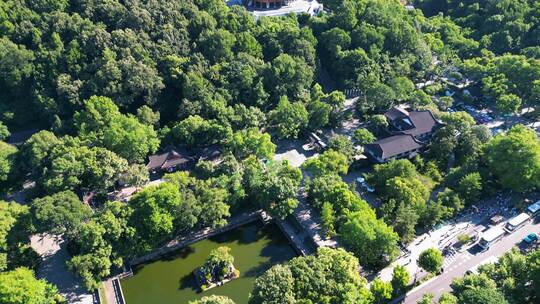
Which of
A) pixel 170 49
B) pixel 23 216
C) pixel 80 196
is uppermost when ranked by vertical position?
pixel 170 49

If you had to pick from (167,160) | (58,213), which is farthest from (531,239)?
(58,213)

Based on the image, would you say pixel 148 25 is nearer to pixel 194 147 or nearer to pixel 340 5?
pixel 194 147

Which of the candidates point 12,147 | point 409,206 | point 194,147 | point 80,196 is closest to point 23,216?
point 80,196

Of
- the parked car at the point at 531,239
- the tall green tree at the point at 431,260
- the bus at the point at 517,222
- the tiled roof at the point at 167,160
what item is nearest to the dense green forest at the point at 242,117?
the tiled roof at the point at 167,160

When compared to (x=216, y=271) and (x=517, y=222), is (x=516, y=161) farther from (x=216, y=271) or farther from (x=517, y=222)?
(x=216, y=271)

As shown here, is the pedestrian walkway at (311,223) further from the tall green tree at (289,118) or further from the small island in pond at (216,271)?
the tall green tree at (289,118)

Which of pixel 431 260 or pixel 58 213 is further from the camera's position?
pixel 58 213
